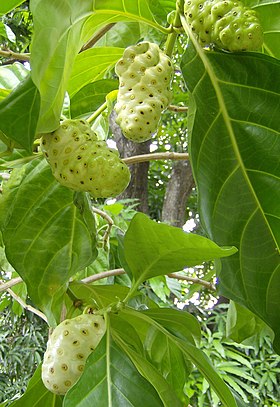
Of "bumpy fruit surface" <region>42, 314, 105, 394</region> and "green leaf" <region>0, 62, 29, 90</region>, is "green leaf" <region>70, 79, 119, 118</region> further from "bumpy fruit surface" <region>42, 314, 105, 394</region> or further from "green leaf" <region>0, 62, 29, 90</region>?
"bumpy fruit surface" <region>42, 314, 105, 394</region>

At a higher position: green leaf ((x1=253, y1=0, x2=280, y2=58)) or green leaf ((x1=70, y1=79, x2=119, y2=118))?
green leaf ((x1=253, y1=0, x2=280, y2=58))

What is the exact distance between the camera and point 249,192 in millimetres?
699

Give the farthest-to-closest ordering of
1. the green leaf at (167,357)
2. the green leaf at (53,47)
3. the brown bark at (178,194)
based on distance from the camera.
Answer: the brown bark at (178,194) → the green leaf at (167,357) → the green leaf at (53,47)

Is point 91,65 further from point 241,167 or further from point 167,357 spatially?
point 167,357

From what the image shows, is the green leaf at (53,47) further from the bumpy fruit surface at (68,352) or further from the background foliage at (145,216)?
the bumpy fruit surface at (68,352)

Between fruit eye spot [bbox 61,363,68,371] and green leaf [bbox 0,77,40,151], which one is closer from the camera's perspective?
green leaf [bbox 0,77,40,151]

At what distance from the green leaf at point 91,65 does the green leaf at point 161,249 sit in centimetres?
29

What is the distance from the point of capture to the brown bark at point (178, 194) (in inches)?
134

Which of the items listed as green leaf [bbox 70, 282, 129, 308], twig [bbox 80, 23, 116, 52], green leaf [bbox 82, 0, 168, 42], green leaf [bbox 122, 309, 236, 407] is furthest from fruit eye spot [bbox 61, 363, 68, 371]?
twig [bbox 80, 23, 116, 52]

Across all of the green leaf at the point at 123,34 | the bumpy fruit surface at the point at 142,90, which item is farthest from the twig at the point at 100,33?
the bumpy fruit surface at the point at 142,90

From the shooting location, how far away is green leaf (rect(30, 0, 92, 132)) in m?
0.51

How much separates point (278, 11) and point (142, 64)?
6.6 inches

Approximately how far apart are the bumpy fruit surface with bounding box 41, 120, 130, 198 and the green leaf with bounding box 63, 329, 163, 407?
17 centimetres

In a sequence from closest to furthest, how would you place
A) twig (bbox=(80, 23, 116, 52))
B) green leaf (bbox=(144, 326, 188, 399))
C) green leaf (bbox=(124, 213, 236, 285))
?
1. green leaf (bbox=(124, 213, 236, 285))
2. green leaf (bbox=(144, 326, 188, 399))
3. twig (bbox=(80, 23, 116, 52))
